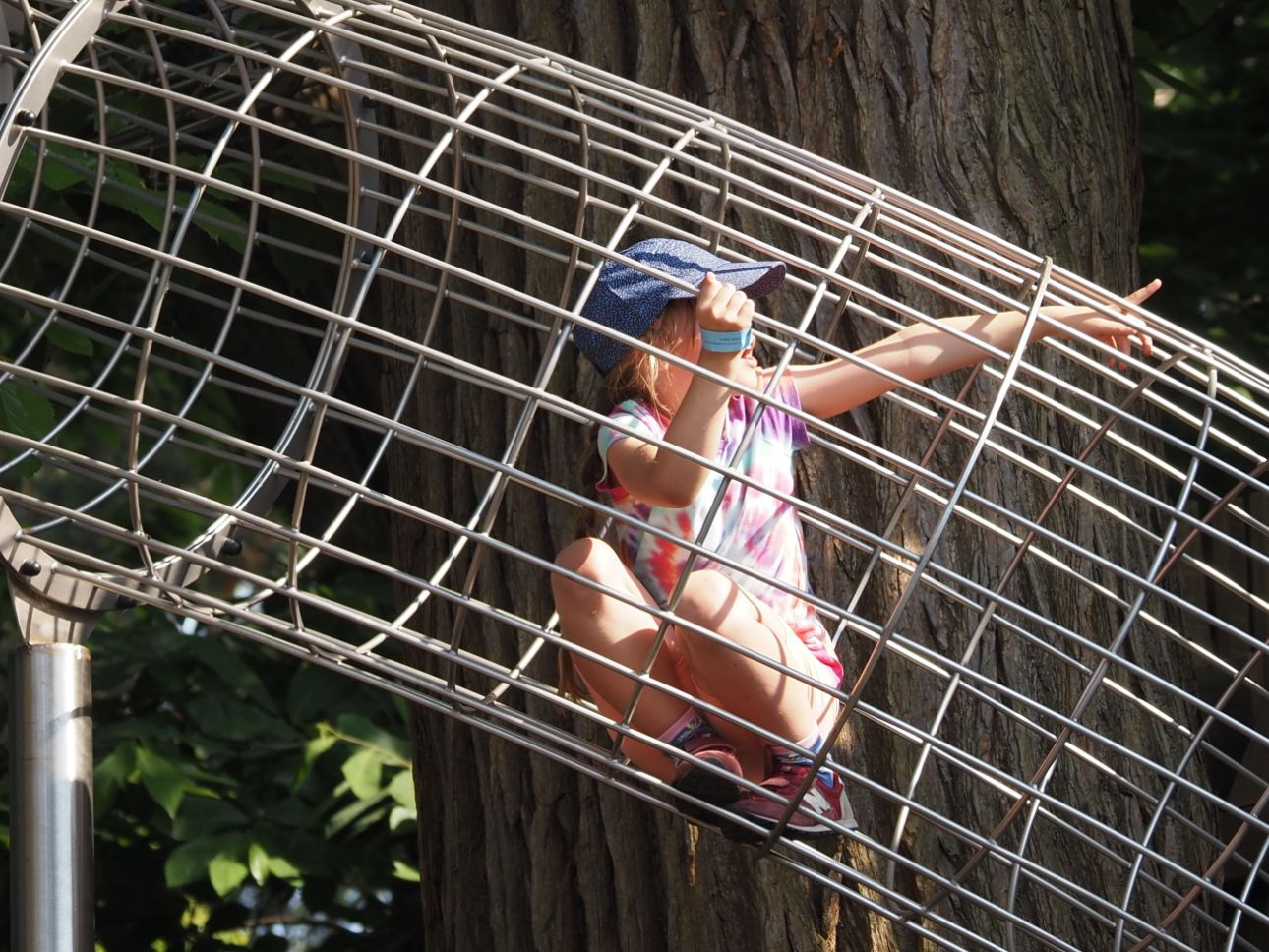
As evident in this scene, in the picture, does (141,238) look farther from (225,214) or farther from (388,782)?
(388,782)

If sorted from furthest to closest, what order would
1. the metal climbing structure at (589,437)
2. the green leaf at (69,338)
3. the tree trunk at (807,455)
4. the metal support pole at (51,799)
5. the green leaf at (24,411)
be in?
the green leaf at (69,338) < the green leaf at (24,411) < the tree trunk at (807,455) < the metal support pole at (51,799) < the metal climbing structure at (589,437)

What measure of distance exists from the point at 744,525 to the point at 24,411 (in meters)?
1.13

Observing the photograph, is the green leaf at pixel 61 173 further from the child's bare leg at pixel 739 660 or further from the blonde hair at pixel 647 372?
the child's bare leg at pixel 739 660

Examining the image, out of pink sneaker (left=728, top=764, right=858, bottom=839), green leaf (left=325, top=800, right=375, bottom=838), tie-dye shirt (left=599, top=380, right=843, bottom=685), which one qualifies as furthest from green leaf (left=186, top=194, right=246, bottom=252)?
pink sneaker (left=728, top=764, right=858, bottom=839)

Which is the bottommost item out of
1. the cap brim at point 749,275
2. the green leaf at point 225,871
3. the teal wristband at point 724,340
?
the green leaf at point 225,871

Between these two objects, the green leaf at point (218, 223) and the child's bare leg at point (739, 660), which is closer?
the child's bare leg at point (739, 660)

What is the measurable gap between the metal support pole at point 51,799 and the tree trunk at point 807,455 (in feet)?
2.14

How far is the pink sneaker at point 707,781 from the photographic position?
1655mm

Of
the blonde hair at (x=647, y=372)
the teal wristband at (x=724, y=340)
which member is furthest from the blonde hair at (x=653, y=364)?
the teal wristband at (x=724, y=340)

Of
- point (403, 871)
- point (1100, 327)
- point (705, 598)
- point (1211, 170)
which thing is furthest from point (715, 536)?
point (1211, 170)

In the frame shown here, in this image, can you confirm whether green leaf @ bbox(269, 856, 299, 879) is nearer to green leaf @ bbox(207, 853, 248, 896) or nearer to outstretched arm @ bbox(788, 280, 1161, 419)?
green leaf @ bbox(207, 853, 248, 896)

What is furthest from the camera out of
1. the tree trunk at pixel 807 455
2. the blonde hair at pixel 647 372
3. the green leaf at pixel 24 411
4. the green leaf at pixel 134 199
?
the green leaf at pixel 134 199

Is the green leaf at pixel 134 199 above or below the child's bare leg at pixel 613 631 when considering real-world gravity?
above

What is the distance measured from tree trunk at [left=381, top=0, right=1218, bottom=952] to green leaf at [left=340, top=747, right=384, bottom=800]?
1.17 ft
